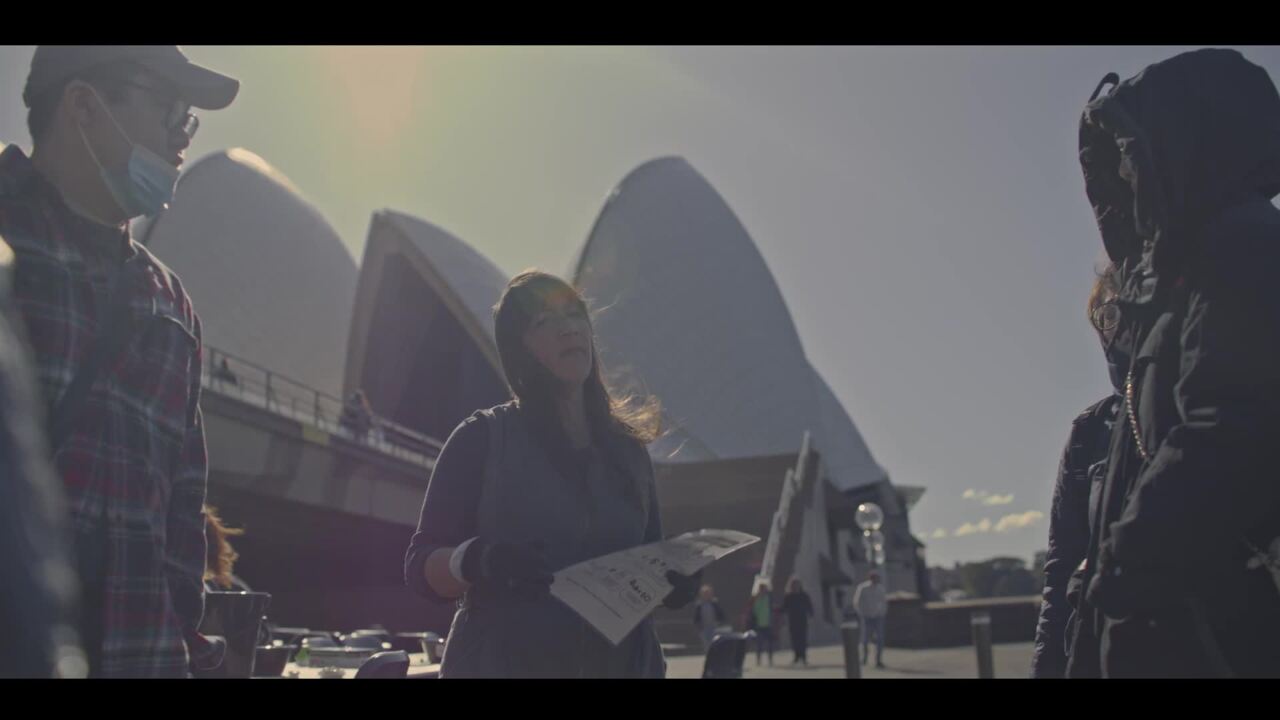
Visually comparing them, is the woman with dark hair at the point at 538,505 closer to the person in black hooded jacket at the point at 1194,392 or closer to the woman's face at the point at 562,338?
the woman's face at the point at 562,338

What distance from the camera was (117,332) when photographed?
1.54 meters

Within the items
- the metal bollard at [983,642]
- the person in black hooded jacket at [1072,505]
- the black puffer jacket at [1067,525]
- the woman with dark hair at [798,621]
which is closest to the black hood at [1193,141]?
the person in black hooded jacket at [1072,505]

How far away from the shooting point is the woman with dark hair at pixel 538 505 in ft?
5.54

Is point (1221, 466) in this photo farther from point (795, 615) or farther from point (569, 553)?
point (795, 615)

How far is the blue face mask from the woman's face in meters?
0.74

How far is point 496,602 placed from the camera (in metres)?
1.71

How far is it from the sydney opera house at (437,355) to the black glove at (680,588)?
15.9 metres

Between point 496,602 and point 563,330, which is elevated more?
point 563,330

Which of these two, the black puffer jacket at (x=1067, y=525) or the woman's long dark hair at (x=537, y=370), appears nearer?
the black puffer jacket at (x=1067, y=525)

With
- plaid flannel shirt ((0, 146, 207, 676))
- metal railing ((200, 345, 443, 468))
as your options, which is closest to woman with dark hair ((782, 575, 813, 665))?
metal railing ((200, 345, 443, 468))

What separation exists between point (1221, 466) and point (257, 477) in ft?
48.8

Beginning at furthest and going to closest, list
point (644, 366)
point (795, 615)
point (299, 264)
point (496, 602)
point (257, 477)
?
point (299, 264) < point (644, 366) < point (257, 477) < point (795, 615) < point (496, 602)

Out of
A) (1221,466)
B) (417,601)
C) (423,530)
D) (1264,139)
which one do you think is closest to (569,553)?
(423,530)

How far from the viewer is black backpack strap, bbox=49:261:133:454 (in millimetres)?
1401
